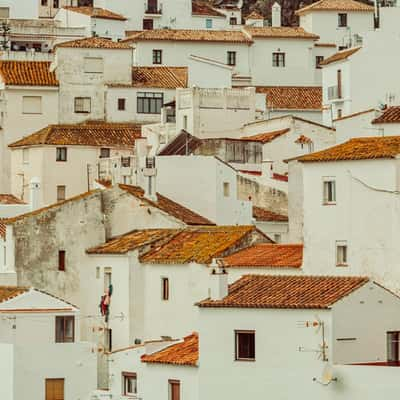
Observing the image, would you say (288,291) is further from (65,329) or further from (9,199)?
(9,199)

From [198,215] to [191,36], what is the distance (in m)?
35.5

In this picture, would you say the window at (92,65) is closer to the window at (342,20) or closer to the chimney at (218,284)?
the window at (342,20)

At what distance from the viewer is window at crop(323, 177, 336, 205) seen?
66188 millimetres

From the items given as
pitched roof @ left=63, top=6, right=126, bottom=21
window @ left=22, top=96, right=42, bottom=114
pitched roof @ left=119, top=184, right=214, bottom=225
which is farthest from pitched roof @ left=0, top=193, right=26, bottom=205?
pitched roof @ left=63, top=6, right=126, bottom=21

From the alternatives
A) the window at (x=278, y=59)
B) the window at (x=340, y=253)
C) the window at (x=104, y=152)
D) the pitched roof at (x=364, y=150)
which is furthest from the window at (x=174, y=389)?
the window at (x=278, y=59)

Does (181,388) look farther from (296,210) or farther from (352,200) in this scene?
(296,210)

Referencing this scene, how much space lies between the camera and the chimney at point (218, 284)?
205ft

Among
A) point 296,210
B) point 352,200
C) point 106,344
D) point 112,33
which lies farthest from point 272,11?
point 352,200

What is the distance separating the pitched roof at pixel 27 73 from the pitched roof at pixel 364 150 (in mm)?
33825

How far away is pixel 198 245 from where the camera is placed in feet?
242

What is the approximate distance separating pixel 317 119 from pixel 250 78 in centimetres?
1196

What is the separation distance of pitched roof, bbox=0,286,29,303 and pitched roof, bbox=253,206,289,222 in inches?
536

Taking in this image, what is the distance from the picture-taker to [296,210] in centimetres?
8344

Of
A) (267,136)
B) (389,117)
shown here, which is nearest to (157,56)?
(267,136)
